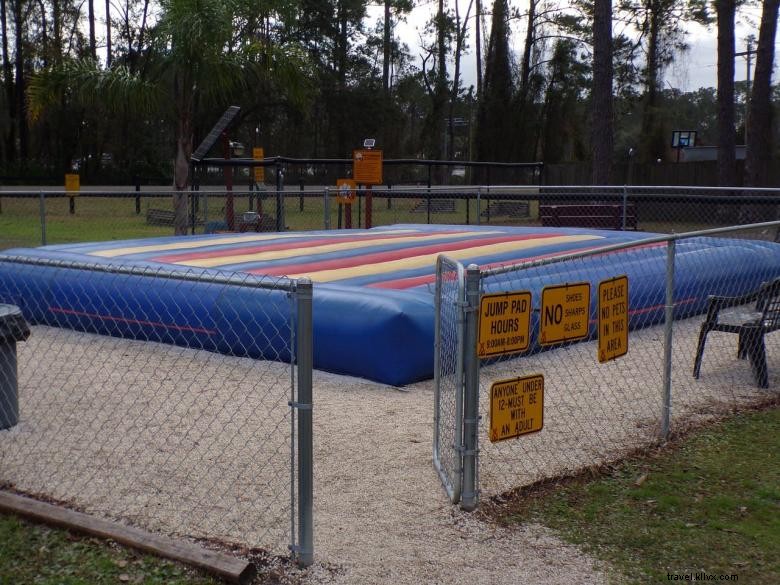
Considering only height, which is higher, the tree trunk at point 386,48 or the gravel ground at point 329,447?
the tree trunk at point 386,48

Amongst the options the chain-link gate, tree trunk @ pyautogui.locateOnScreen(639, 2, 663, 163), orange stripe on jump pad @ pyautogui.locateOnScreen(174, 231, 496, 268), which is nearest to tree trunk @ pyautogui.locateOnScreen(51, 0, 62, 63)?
tree trunk @ pyautogui.locateOnScreen(639, 2, 663, 163)

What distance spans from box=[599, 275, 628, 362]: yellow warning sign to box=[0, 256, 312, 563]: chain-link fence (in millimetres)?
1604

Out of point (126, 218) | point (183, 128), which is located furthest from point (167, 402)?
point (126, 218)

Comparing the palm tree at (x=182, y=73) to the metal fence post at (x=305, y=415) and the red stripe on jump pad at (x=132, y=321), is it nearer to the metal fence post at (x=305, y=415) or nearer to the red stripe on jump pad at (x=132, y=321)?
the red stripe on jump pad at (x=132, y=321)

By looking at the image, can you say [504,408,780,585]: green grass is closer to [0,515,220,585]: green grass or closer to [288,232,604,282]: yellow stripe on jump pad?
[0,515,220,585]: green grass

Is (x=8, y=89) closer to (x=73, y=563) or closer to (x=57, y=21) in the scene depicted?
(x=57, y=21)

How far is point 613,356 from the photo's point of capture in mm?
4836

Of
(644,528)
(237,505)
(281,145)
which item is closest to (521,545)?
(644,528)

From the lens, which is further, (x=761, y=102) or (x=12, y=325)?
(x=761, y=102)

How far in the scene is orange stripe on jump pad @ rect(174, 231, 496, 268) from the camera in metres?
8.91

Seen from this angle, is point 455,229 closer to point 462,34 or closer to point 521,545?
point 521,545

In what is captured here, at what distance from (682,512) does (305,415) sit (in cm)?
193

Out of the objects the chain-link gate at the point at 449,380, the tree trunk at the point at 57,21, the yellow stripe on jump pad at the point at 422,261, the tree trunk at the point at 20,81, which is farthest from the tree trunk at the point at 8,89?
the chain-link gate at the point at 449,380

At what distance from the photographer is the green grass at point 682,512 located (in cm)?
372
